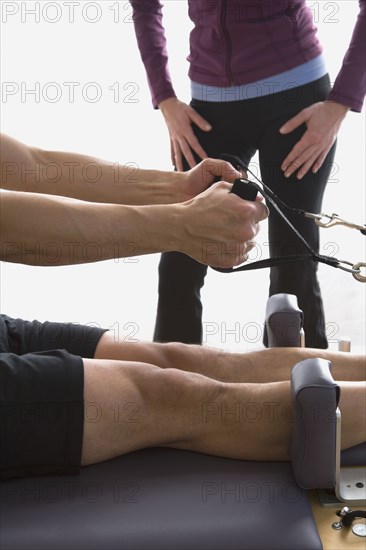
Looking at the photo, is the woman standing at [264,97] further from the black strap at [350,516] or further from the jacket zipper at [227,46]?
the black strap at [350,516]

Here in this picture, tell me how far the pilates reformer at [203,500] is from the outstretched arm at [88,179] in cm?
54

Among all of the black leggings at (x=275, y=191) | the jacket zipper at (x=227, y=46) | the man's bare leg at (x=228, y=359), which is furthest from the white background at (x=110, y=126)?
the man's bare leg at (x=228, y=359)

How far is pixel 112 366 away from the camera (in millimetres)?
1275

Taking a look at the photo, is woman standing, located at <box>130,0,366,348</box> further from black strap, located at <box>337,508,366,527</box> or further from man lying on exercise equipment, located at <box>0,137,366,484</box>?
black strap, located at <box>337,508,366,527</box>

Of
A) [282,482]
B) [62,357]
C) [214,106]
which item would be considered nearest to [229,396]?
[282,482]

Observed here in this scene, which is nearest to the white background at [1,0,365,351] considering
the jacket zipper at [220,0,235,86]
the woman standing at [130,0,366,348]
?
the woman standing at [130,0,366,348]

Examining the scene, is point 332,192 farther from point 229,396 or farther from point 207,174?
point 229,396

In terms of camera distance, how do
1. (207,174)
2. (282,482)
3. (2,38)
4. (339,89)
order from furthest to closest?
(2,38) < (339,89) < (207,174) < (282,482)

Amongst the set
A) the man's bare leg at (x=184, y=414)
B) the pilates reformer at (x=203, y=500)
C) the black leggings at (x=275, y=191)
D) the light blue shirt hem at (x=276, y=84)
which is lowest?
the pilates reformer at (x=203, y=500)

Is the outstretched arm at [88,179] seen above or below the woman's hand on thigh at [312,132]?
below

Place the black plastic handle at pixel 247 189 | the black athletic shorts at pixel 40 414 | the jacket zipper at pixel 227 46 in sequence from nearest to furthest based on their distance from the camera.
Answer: the black athletic shorts at pixel 40 414 < the black plastic handle at pixel 247 189 < the jacket zipper at pixel 227 46

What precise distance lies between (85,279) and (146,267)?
0.85ft

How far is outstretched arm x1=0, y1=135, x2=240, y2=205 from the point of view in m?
1.57

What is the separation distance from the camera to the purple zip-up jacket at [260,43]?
183cm
